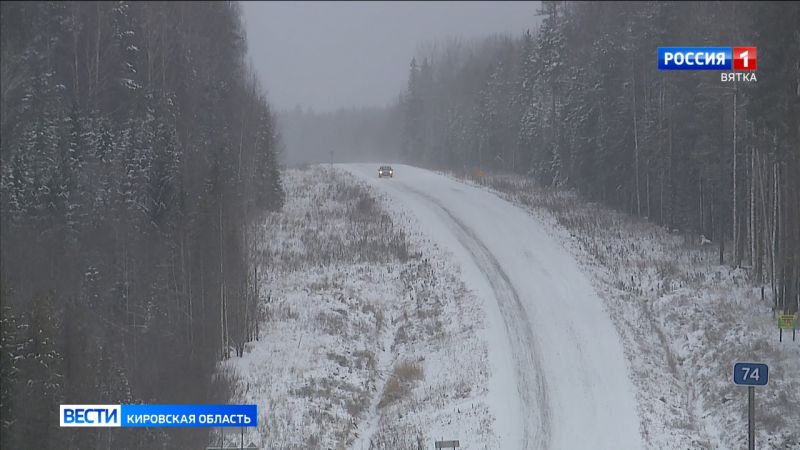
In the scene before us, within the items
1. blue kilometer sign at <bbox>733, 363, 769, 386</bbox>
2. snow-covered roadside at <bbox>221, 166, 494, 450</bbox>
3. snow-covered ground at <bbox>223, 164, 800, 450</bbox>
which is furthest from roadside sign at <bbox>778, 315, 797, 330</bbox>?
snow-covered roadside at <bbox>221, 166, 494, 450</bbox>

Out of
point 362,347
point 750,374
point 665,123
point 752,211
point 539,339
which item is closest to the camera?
point 750,374

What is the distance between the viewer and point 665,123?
44.3 metres

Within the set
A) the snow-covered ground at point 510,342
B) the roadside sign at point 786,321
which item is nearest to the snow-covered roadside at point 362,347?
the snow-covered ground at point 510,342

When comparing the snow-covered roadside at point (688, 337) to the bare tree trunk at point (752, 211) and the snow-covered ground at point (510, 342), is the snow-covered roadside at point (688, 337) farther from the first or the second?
the bare tree trunk at point (752, 211)

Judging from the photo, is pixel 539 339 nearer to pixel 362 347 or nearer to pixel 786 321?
pixel 362 347

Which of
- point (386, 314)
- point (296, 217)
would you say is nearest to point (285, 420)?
point (386, 314)

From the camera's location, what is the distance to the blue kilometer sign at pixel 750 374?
15.1 metres

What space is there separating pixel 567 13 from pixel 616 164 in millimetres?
28119

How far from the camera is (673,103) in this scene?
44.1 m

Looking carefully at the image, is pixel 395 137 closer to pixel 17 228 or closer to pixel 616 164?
pixel 616 164

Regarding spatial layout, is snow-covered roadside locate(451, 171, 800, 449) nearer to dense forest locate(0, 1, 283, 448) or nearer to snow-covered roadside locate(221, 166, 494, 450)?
snow-covered roadside locate(221, 166, 494, 450)

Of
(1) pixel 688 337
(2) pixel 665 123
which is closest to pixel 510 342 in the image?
(1) pixel 688 337

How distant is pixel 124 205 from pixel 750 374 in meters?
32.6

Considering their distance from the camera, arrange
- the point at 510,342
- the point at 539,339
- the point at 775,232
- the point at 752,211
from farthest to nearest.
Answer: the point at 752,211
the point at 539,339
the point at 510,342
the point at 775,232
